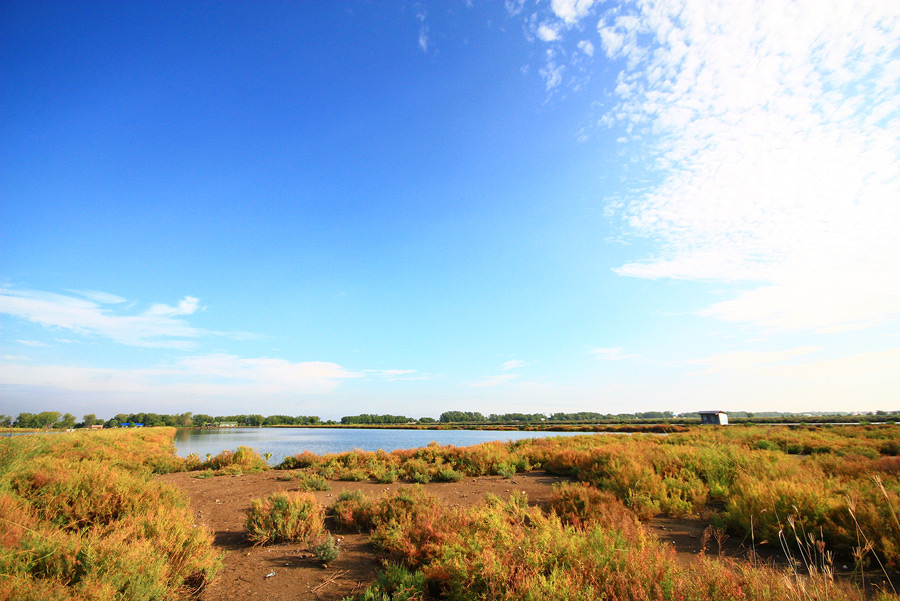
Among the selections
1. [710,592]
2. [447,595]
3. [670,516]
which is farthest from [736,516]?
[447,595]

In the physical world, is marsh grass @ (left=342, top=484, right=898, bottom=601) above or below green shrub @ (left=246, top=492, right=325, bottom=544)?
above

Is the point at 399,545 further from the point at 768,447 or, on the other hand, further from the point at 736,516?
the point at 768,447

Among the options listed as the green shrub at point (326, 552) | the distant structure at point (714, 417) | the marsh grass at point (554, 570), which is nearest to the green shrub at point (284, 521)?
the green shrub at point (326, 552)

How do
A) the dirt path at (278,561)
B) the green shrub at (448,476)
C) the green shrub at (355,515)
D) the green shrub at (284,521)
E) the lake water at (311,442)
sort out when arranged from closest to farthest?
the dirt path at (278,561), the green shrub at (284,521), the green shrub at (355,515), the green shrub at (448,476), the lake water at (311,442)

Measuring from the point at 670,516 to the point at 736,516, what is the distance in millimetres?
1662

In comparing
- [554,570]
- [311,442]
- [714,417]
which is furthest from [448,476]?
[714,417]

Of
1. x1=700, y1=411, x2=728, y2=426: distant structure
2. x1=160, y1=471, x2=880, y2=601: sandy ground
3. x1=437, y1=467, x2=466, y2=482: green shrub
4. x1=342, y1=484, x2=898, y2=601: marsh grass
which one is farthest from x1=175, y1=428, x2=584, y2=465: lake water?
x1=342, y1=484, x2=898, y2=601: marsh grass

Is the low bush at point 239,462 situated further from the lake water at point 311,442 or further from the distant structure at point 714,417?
the distant structure at point 714,417

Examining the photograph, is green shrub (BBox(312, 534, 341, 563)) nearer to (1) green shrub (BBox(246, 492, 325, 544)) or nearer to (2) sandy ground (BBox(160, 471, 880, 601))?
(2) sandy ground (BBox(160, 471, 880, 601))

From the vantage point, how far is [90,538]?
4953 millimetres

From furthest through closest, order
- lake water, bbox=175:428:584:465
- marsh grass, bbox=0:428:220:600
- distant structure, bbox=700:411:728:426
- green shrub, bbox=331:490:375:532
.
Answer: distant structure, bbox=700:411:728:426, lake water, bbox=175:428:584:465, green shrub, bbox=331:490:375:532, marsh grass, bbox=0:428:220:600

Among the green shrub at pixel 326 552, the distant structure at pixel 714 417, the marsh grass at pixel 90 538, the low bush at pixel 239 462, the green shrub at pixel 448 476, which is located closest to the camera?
the marsh grass at pixel 90 538

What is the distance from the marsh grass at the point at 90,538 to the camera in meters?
4.17

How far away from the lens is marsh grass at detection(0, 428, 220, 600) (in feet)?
13.7
